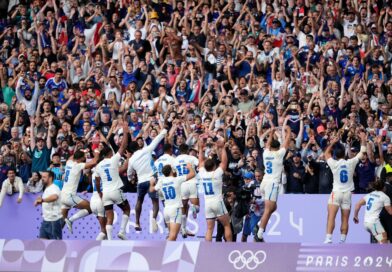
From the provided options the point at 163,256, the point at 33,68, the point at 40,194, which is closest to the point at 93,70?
the point at 33,68

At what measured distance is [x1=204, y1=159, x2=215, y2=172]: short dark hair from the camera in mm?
24547

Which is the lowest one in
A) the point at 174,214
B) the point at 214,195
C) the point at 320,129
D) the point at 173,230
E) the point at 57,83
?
the point at 173,230

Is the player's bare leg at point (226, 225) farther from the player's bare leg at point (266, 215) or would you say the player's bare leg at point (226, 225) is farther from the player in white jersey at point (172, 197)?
the player in white jersey at point (172, 197)

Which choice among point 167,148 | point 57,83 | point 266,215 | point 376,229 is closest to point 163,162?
point 167,148

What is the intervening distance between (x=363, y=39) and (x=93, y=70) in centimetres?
723

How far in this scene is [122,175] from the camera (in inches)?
1103

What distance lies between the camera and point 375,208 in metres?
24.4

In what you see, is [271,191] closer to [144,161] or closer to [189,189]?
[189,189]

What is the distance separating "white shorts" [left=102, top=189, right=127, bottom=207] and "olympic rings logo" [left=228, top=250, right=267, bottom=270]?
378cm

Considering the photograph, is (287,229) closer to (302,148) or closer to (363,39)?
(302,148)

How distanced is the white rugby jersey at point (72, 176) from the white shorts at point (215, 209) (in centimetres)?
322

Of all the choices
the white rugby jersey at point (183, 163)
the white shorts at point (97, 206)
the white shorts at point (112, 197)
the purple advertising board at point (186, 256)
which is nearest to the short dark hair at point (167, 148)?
the white rugby jersey at point (183, 163)

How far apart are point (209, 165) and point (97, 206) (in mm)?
2943

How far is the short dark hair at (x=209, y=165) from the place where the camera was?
24547 mm
